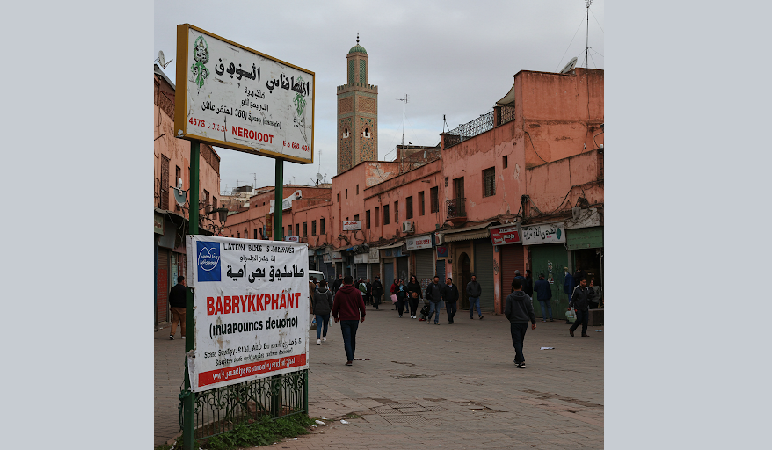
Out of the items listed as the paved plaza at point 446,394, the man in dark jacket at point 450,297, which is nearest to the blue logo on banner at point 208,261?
the paved plaza at point 446,394

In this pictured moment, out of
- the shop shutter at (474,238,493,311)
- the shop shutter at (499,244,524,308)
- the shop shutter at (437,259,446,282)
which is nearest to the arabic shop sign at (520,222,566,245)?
the shop shutter at (499,244,524,308)

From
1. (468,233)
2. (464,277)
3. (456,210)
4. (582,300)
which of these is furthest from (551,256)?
(456,210)

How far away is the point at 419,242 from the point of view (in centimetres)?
3356

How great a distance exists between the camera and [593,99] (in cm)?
2541

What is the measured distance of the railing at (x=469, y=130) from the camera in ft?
92.6

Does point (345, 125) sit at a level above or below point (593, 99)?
above

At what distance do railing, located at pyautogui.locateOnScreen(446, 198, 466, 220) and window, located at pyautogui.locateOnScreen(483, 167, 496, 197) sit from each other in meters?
1.81

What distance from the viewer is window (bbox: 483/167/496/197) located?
2731 centimetres

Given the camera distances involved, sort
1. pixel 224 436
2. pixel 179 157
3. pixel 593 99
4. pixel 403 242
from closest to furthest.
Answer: pixel 224 436
pixel 179 157
pixel 593 99
pixel 403 242

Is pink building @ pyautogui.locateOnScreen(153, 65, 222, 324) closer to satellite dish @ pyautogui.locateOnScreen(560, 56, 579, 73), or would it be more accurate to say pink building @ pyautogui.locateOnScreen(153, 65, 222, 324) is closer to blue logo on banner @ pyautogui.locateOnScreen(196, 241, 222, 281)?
blue logo on banner @ pyautogui.locateOnScreen(196, 241, 222, 281)

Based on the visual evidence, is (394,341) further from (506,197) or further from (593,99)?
(593,99)

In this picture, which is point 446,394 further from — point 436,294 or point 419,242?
point 419,242

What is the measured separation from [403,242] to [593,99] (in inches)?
531

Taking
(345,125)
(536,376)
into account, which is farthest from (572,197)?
(345,125)
